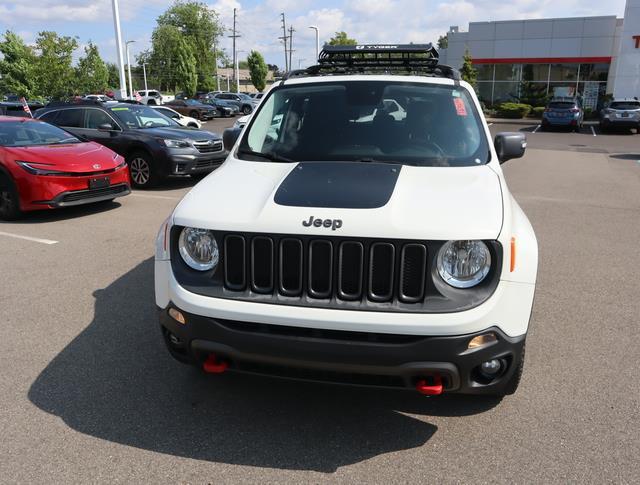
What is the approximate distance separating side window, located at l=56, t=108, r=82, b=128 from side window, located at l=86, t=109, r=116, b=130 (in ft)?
0.71

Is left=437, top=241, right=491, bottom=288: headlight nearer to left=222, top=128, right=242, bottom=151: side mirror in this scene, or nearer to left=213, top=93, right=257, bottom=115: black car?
left=222, top=128, right=242, bottom=151: side mirror

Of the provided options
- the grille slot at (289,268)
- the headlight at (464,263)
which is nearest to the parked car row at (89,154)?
the grille slot at (289,268)

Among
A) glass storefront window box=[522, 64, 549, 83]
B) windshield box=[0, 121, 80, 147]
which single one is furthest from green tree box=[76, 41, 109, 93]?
glass storefront window box=[522, 64, 549, 83]

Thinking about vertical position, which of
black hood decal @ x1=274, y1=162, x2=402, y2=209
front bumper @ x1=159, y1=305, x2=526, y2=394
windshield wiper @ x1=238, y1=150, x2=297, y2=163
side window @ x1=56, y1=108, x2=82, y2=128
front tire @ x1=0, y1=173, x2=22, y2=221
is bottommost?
front tire @ x1=0, y1=173, x2=22, y2=221

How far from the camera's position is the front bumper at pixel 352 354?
8.48ft

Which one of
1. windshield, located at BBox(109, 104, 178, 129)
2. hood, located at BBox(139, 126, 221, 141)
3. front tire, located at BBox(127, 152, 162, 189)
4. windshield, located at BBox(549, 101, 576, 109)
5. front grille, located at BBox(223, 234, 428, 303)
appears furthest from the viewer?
windshield, located at BBox(549, 101, 576, 109)

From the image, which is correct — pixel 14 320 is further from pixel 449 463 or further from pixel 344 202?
pixel 449 463

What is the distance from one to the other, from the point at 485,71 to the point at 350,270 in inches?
1659

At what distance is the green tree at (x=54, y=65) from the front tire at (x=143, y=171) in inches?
864

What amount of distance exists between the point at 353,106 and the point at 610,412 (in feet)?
8.53

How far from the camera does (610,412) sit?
10.6 ft

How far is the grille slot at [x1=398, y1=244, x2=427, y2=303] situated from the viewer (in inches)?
105

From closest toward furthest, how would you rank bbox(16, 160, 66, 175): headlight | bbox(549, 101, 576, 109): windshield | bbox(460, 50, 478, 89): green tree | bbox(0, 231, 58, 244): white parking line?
bbox(0, 231, 58, 244): white parking line < bbox(16, 160, 66, 175): headlight < bbox(549, 101, 576, 109): windshield < bbox(460, 50, 478, 89): green tree

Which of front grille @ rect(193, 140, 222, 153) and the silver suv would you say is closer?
front grille @ rect(193, 140, 222, 153)
